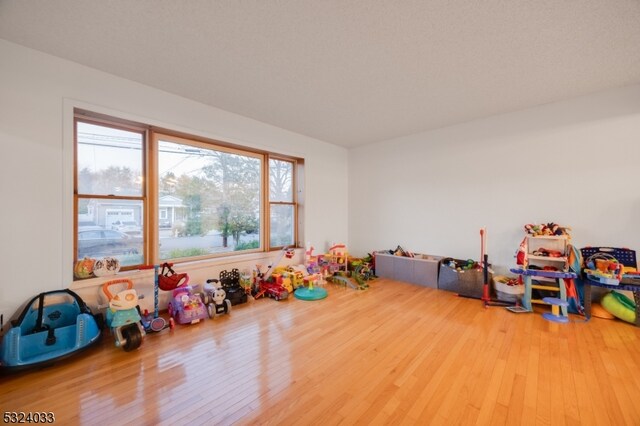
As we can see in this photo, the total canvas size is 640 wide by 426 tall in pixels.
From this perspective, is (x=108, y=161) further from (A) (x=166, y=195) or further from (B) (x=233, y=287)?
(B) (x=233, y=287)

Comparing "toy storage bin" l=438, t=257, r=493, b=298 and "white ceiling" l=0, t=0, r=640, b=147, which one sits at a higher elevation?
"white ceiling" l=0, t=0, r=640, b=147

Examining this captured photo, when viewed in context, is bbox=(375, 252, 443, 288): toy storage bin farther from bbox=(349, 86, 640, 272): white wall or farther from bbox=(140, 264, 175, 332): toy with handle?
bbox=(140, 264, 175, 332): toy with handle

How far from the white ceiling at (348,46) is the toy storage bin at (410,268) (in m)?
2.41

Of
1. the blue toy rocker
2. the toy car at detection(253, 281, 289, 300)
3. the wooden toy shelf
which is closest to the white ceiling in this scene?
the wooden toy shelf

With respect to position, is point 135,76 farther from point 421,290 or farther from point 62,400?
point 421,290

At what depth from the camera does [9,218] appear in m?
→ 2.04

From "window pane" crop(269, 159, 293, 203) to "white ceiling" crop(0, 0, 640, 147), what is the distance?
4.24ft

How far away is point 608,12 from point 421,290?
132 inches

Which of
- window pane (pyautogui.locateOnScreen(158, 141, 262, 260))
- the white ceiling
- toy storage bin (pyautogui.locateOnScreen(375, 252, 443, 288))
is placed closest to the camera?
the white ceiling

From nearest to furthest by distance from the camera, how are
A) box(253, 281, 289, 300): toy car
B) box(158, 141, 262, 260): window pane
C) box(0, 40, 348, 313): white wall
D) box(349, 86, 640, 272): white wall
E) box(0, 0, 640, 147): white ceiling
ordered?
1. box(0, 0, 640, 147): white ceiling
2. box(0, 40, 348, 313): white wall
3. box(349, 86, 640, 272): white wall
4. box(158, 141, 262, 260): window pane
5. box(253, 281, 289, 300): toy car

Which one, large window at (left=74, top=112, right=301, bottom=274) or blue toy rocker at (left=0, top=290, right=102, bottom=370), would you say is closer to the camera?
blue toy rocker at (left=0, top=290, right=102, bottom=370)

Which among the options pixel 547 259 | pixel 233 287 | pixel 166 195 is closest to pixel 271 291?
pixel 233 287

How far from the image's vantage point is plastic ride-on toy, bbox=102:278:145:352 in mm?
2062

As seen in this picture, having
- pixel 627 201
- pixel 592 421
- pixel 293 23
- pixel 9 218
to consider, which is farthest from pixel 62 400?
pixel 627 201
